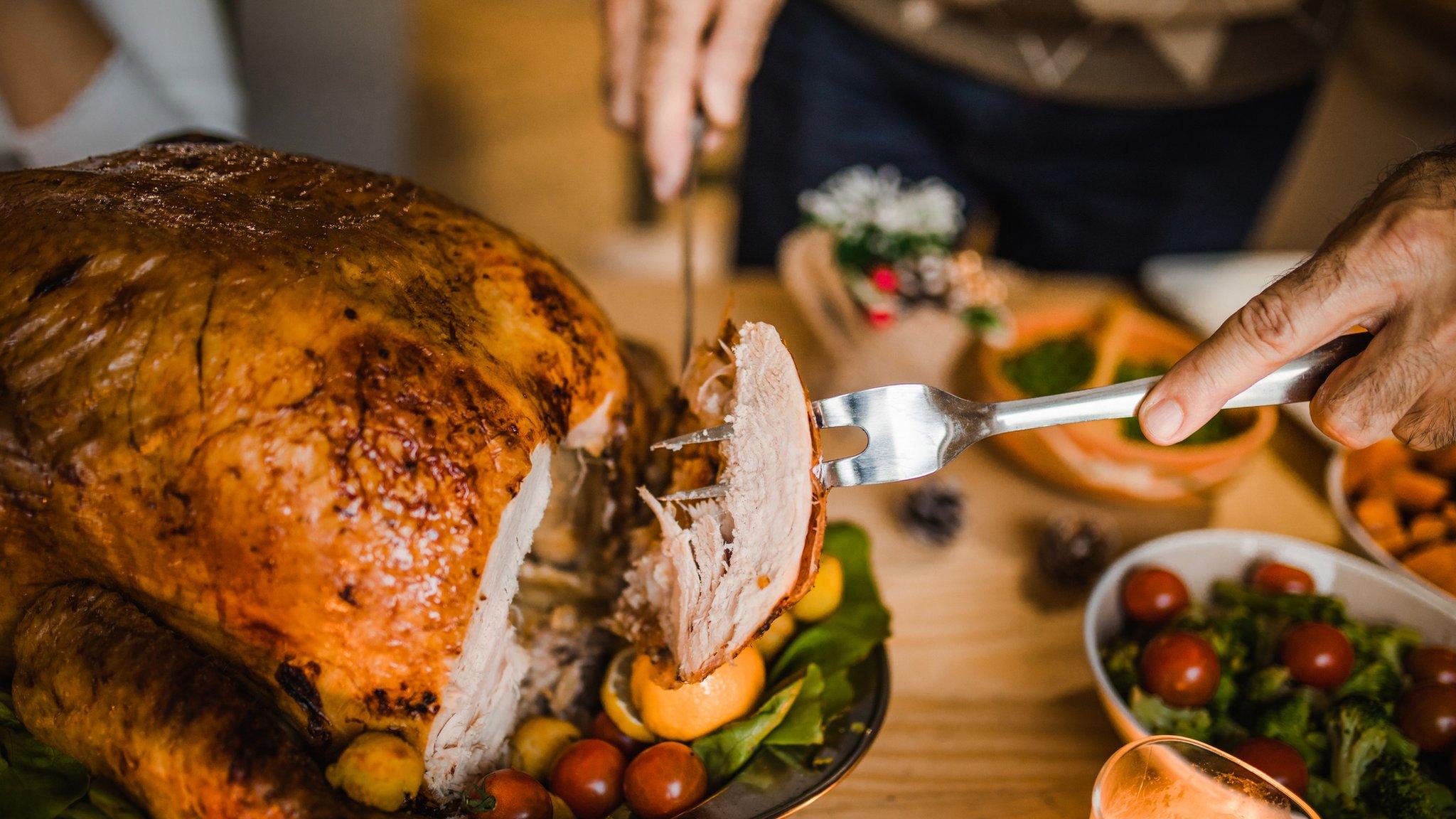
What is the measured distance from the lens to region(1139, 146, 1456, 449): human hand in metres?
0.76

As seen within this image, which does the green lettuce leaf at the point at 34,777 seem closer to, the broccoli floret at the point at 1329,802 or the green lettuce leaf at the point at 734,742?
the green lettuce leaf at the point at 734,742

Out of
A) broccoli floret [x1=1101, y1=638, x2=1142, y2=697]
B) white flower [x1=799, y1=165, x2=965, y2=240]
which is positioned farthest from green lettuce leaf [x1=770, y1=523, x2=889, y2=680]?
white flower [x1=799, y1=165, x2=965, y2=240]

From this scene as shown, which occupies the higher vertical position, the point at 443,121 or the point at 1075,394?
the point at 1075,394

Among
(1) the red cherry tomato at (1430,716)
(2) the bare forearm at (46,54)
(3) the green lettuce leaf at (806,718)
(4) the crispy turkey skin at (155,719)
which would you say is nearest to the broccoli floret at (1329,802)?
(1) the red cherry tomato at (1430,716)

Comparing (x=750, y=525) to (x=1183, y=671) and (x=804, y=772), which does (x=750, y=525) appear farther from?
(x=1183, y=671)

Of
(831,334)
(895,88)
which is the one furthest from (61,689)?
(895,88)

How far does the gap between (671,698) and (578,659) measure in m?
0.17

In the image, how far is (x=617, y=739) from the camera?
0.92 m

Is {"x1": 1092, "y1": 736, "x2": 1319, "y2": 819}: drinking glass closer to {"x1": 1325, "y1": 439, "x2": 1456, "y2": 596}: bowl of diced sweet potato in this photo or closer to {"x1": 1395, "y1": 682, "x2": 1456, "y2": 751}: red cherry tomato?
{"x1": 1395, "y1": 682, "x2": 1456, "y2": 751}: red cherry tomato

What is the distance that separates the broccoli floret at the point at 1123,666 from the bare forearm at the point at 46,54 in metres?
1.81

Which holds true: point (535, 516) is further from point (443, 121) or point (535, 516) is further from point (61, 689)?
point (443, 121)

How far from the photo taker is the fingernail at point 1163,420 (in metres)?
0.80

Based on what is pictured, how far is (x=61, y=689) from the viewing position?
73cm

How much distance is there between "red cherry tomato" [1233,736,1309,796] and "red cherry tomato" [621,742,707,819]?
1.86ft
